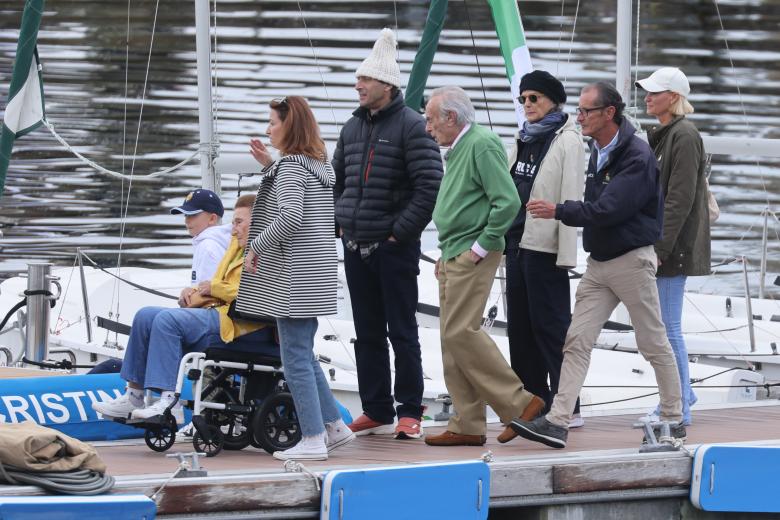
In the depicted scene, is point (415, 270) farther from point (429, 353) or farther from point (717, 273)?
point (717, 273)

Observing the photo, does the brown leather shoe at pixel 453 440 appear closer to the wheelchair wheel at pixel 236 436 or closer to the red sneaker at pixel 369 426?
the red sneaker at pixel 369 426

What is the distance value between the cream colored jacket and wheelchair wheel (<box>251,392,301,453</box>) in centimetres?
137

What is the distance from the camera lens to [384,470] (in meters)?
6.23

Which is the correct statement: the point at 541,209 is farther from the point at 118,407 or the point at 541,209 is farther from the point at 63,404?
the point at 63,404

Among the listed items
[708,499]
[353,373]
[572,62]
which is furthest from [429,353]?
[572,62]

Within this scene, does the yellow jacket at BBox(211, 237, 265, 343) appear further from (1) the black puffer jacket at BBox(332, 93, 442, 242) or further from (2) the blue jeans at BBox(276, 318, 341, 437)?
(1) the black puffer jacket at BBox(332, 93, 442, 242)

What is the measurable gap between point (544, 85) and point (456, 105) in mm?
475

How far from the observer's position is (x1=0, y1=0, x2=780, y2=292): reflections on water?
19375mm

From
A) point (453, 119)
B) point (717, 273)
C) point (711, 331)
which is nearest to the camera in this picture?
point (453, 119)

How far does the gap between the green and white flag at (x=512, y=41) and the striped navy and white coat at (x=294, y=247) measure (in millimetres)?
4687

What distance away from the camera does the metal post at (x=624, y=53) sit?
12977 millimetres

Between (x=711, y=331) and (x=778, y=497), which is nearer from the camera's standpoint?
(x=778, y=497)

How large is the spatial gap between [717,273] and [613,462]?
1156 cm

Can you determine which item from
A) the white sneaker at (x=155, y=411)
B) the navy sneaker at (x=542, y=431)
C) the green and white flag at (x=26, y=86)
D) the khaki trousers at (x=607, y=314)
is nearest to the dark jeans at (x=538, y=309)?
the khaki trousers at (x=607, y=314)
